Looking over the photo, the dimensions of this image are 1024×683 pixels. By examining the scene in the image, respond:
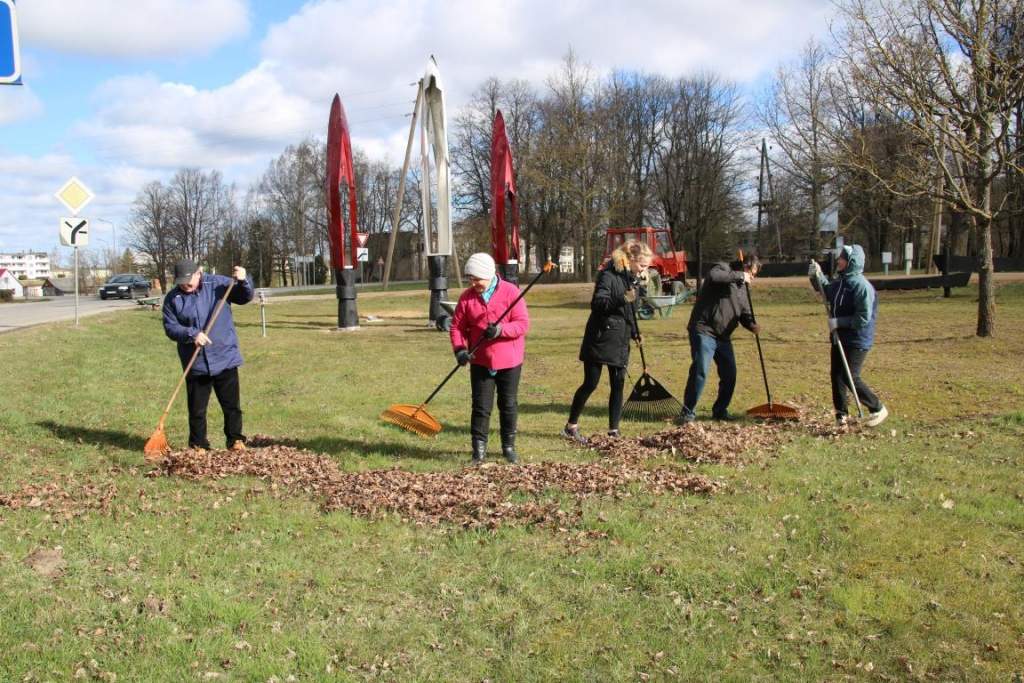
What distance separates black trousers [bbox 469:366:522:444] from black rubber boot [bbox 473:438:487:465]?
28 mm

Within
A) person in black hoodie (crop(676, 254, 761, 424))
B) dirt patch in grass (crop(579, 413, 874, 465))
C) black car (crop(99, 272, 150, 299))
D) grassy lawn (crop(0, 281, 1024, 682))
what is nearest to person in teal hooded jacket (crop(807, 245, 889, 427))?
dirt patch in grass (crop(579, 413, 874, 465))

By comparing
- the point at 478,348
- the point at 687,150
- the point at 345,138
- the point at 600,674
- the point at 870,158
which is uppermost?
the point at 687,150

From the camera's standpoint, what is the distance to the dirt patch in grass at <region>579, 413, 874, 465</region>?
735 cm

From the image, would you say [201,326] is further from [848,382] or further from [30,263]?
[30,263]

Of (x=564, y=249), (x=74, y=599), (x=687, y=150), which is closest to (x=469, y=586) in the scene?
(x=74, y=599)

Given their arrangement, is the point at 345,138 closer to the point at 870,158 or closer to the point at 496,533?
the point at 870,158

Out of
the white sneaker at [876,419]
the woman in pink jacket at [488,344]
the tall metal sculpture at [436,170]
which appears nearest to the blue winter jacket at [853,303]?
the white sneaker at [876,419]

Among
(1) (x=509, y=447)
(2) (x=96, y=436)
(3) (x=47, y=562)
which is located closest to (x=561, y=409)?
(1) (x=509, y=447)

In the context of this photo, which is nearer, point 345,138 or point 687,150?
point 345,138

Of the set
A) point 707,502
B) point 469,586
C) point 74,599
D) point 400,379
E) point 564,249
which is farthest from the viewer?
point 564,249

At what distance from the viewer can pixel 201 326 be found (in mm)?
7656

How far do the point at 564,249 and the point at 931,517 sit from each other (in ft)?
178

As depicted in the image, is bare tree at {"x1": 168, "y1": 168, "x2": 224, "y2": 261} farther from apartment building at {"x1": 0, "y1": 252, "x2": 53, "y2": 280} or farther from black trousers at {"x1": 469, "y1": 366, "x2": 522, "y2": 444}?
apartment building at {"x1": 0, "y1": 252, "x2": 53, "y2": 280}

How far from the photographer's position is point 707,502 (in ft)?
19.7
